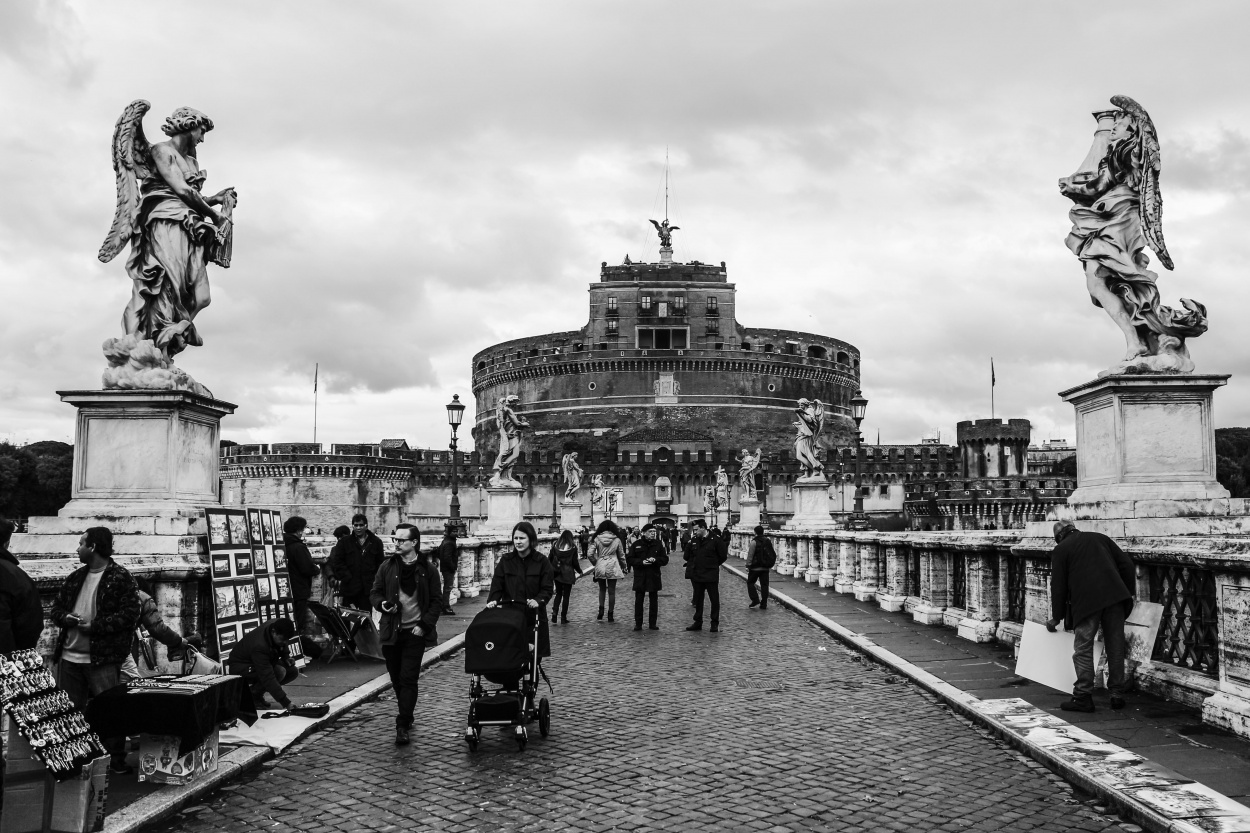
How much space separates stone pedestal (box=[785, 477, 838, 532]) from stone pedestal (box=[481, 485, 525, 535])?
6614 mm

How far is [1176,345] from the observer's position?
848cm

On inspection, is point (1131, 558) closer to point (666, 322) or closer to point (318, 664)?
point (318, 664)

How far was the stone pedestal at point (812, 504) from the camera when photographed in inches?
964

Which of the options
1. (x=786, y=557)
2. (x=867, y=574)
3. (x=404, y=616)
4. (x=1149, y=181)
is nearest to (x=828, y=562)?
(x=867, y=574)

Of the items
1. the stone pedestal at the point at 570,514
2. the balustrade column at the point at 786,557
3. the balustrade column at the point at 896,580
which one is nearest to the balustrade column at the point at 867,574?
the balustrade column at the point at 896,580

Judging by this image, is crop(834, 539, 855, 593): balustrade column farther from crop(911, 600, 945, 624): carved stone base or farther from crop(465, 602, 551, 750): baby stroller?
crop(465, 602, 551, 750): baby stroller

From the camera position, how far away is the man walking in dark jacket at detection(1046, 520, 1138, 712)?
24.0 feet

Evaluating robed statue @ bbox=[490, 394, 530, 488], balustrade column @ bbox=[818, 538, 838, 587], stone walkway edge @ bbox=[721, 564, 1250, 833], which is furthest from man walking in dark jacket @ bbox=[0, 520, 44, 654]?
robed statue @ bbox=[490, 394, 530, 488]

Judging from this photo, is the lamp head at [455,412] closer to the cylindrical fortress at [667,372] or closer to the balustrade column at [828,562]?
the balustrade column at [828,562]

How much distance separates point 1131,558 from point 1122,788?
112 inches

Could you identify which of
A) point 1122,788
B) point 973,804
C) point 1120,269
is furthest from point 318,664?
point 1120,269

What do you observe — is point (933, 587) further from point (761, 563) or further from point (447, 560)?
point (447, 560)

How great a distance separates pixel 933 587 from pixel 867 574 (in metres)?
4.72

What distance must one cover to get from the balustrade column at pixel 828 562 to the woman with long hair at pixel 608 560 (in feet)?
20.2
